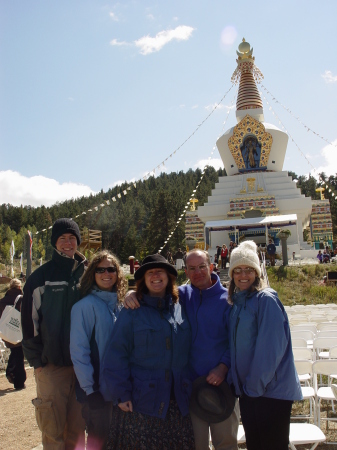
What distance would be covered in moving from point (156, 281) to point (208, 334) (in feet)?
1.68

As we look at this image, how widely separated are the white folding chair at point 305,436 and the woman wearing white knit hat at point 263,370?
36 cm

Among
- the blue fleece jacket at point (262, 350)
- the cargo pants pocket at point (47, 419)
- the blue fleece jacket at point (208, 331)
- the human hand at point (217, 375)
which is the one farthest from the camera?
the cargo pants pocket at point (47, 419)

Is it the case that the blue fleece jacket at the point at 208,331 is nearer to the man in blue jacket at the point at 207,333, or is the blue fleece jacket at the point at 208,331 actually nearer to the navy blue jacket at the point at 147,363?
the man in blue jacket at the point at 207,333

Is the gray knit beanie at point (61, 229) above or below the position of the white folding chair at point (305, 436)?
above

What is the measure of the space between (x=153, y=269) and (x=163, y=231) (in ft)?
111

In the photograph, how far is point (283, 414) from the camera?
262 cm

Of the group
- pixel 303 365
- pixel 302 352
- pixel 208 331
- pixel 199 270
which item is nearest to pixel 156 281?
pixel 199 270

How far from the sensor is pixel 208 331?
2850mm

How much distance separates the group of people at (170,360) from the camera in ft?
8.62

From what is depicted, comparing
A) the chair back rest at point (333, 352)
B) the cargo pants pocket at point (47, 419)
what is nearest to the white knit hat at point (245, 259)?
the cargo pants pocket at point (47, 419)

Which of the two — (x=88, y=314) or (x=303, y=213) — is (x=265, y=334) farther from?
(x=303, y=213)

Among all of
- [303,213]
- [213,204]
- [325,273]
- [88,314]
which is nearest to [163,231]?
[213,204]

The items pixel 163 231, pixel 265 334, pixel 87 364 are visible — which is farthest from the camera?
pixel 163 231

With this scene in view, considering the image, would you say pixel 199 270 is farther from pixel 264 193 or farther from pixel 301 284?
pixel 264 193
